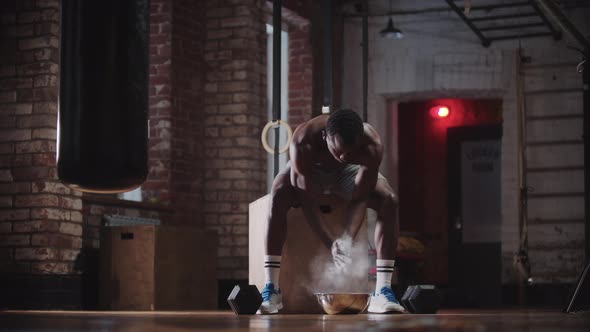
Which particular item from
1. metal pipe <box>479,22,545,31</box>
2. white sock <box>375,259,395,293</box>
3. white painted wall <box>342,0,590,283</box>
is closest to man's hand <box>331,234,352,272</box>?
white sock <box>375,259,395,293</box>

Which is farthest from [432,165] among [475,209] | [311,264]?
[311,264]

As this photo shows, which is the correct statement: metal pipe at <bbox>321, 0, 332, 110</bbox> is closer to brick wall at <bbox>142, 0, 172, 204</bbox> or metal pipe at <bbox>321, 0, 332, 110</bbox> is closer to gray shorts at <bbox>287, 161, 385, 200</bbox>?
gray shorts at <bbox>287, 161, 385, 200</bbox>

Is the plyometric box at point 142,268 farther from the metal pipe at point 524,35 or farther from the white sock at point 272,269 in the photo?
the metal pipe at point 524,35

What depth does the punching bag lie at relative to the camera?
156cm

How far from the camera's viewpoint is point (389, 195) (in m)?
4.52


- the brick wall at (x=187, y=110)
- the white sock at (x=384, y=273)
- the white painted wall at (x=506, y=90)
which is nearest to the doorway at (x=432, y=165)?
the white painted wall at (x=506, y=90)

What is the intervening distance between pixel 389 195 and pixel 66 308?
239 centimetres

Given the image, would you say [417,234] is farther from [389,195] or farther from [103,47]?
[103,47]

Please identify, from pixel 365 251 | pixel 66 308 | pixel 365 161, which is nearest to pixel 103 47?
pixel 365 161

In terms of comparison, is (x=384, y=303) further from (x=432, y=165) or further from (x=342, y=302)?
(x=432, y=165)

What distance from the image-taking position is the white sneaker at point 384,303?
4469 mm

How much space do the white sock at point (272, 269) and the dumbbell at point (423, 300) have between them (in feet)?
2.00

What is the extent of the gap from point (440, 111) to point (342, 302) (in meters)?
7.17

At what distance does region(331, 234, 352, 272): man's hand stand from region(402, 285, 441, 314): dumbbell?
0.32 metres
